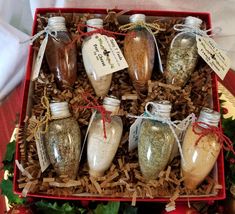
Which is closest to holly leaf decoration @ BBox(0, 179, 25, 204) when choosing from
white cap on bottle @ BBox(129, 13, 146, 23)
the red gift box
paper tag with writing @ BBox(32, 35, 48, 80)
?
the red gift box

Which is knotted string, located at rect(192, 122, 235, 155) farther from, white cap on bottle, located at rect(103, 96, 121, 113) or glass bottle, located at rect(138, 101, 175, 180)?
white cap on bottle, located at rect(103, 96, 121, 113)

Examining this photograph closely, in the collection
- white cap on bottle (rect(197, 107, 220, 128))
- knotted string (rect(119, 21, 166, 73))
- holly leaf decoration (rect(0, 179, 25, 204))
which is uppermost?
knotted string (rect(119, 21, 166, 73))

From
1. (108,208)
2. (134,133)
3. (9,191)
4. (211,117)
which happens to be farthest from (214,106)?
(9,191)

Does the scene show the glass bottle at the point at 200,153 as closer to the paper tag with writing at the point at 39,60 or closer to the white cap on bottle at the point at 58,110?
the white cap on bottle at the point at 58,110

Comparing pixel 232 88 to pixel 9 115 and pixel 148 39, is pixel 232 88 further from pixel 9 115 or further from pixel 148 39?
pixel 9 115

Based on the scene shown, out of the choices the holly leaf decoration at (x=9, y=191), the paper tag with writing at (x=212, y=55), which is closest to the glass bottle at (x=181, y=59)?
the paper tag with writing at (x=212, y=55)

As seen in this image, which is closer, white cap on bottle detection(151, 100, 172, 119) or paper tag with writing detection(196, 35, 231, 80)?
white cap on bottle detection(151, 100, 172, 119)
